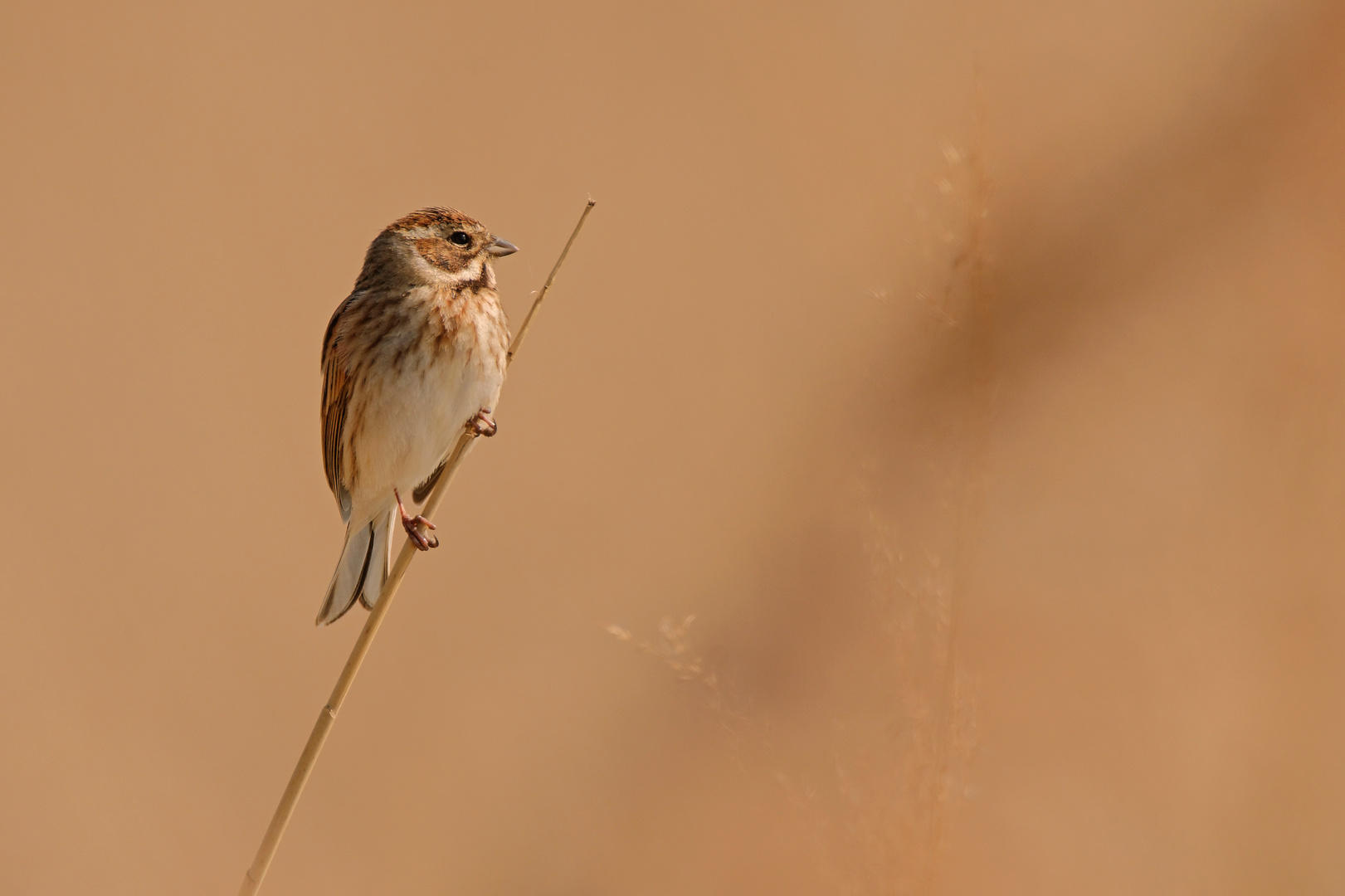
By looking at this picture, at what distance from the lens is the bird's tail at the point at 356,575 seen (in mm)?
2492

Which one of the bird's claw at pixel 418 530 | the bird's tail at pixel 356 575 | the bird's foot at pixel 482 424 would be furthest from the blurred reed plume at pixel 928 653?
the bird's tail at pixel 356 575

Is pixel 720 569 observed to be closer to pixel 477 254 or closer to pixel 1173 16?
pixel 477 254

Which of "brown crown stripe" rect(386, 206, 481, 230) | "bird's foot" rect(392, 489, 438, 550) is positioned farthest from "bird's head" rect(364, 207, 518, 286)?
"bird's foot" rect(392, 489, 438, 550)

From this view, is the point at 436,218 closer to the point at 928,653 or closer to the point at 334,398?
the point at 334,398

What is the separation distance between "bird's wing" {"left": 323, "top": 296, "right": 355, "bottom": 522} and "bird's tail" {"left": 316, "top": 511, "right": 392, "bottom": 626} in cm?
15

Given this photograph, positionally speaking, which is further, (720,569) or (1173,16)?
(1173,16)

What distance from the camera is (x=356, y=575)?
2.52m

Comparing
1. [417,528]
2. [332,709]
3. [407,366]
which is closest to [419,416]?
[407,366]

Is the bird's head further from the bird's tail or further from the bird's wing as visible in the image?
the bird's tail

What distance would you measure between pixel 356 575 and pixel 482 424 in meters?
0.47

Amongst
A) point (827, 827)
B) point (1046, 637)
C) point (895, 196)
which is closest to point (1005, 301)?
point (895, 196)

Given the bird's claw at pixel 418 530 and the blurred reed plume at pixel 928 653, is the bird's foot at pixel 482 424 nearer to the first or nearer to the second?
the bird's claw at pixel 418 530

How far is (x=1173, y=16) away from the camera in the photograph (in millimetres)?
4578

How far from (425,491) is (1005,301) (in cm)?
203
